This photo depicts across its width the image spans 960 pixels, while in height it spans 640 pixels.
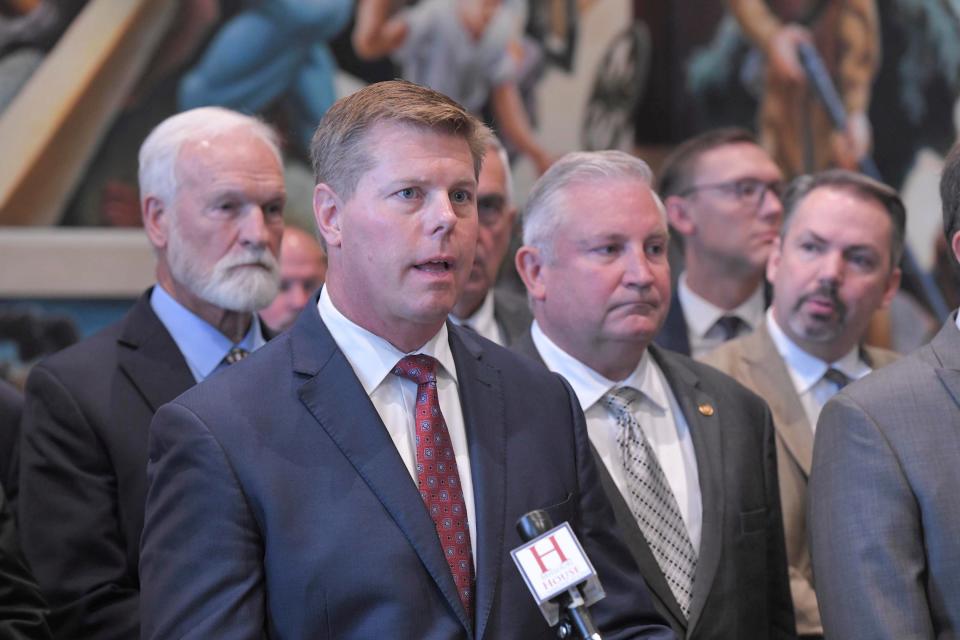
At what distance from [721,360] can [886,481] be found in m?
1.21

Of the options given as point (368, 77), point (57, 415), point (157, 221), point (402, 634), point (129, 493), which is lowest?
point (402, 634)

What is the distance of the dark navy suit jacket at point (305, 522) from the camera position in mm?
2160

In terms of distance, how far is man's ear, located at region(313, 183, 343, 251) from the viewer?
2.43m

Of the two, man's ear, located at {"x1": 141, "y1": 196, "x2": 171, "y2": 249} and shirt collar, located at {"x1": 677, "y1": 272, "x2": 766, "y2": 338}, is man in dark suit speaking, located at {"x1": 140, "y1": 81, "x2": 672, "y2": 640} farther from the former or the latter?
shirt collar, located at {"x1": 677, "y1": 272, "x2": 766, "y2": 338}

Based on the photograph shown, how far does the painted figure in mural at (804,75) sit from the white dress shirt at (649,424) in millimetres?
3239

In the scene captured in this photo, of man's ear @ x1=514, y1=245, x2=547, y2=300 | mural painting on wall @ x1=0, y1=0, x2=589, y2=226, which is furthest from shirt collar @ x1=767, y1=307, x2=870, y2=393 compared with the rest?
mural painting on wall @ x1=0, y1=0, x2=589, y2=226

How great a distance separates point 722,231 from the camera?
4.65 m

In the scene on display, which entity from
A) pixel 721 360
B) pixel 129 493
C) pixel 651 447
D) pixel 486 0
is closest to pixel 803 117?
pixel 486 0

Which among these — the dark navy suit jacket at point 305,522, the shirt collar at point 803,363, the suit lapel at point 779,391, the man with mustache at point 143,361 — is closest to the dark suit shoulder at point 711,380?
the suit lapel at point 779,391

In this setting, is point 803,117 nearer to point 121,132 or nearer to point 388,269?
point 121,132

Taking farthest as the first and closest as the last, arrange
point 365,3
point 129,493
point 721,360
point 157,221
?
point 365,3, point 721,360, point 157,221, point 129,493

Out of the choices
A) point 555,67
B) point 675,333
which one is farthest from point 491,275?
point 555,67

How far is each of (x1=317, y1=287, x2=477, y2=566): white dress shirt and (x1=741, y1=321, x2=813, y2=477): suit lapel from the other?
132 cm

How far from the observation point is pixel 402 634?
2172 millimetres
